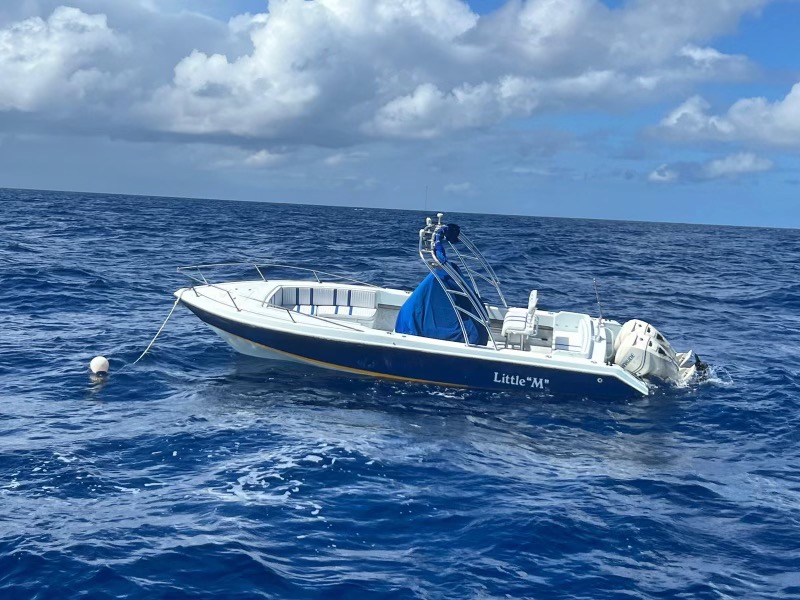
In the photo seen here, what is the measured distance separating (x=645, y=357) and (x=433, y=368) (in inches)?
183

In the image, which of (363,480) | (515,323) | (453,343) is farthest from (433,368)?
(363,480)

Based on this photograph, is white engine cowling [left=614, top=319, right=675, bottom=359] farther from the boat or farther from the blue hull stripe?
the blue hull stripe

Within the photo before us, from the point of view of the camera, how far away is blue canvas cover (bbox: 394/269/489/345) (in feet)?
54.1

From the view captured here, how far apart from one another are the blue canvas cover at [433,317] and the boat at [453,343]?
22mm

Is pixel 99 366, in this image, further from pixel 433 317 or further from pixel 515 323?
pixel 515 323

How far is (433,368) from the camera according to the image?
15.9 meters

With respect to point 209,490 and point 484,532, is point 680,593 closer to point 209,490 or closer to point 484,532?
point 484,532

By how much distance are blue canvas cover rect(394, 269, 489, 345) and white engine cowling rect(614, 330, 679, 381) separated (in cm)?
322

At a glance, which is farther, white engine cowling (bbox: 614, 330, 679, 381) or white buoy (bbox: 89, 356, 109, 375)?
white engine cowling (bbox: 614, 330, 679, 381)

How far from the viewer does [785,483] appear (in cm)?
1163

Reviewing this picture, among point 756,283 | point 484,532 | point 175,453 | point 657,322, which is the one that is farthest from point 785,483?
point 756,283

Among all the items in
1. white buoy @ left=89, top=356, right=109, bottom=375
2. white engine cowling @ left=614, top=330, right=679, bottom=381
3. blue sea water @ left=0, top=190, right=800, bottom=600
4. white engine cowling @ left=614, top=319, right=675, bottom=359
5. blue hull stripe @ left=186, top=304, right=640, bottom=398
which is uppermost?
white engine cowling @ left=614, top=319, right=675, bottom=359

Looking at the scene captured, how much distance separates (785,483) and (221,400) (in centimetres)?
1019

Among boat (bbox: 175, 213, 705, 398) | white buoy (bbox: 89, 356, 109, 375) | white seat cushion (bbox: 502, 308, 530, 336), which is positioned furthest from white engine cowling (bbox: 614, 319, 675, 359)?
white buoy (bbox: 89, 356, 109, 375)
